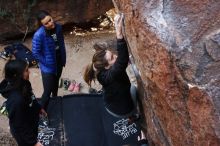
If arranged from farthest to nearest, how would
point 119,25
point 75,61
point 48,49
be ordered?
point 75,61 < point 48,49 < point 119,25

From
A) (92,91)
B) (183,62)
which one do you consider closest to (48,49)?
(92,91)

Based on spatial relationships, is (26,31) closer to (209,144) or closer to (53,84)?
(53,84)

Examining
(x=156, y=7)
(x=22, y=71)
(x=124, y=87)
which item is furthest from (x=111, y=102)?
(x=156, y=7)

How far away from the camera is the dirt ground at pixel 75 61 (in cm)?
645

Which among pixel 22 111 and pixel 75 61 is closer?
pixel 22 111

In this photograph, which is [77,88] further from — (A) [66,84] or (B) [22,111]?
(B) [22,111]

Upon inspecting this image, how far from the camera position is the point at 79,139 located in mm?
5680

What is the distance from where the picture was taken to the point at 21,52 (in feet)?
23.4

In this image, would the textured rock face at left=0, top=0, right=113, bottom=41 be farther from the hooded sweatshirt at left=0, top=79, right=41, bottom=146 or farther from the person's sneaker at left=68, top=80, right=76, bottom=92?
the hooded sweatshirt at left=0, top=79, right=41, bottom=146

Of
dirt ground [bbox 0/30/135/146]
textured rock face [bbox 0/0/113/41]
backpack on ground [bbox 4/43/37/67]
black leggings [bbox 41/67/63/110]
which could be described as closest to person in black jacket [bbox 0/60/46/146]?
black leggings [bbox 41/67/63/110]

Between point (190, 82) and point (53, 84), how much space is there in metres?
3.16

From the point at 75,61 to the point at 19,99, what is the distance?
11.0 feet

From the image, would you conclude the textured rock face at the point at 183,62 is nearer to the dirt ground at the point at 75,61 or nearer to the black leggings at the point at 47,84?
the black leggings at the point at 47,84

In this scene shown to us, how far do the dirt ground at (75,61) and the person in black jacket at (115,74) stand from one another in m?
1.64
